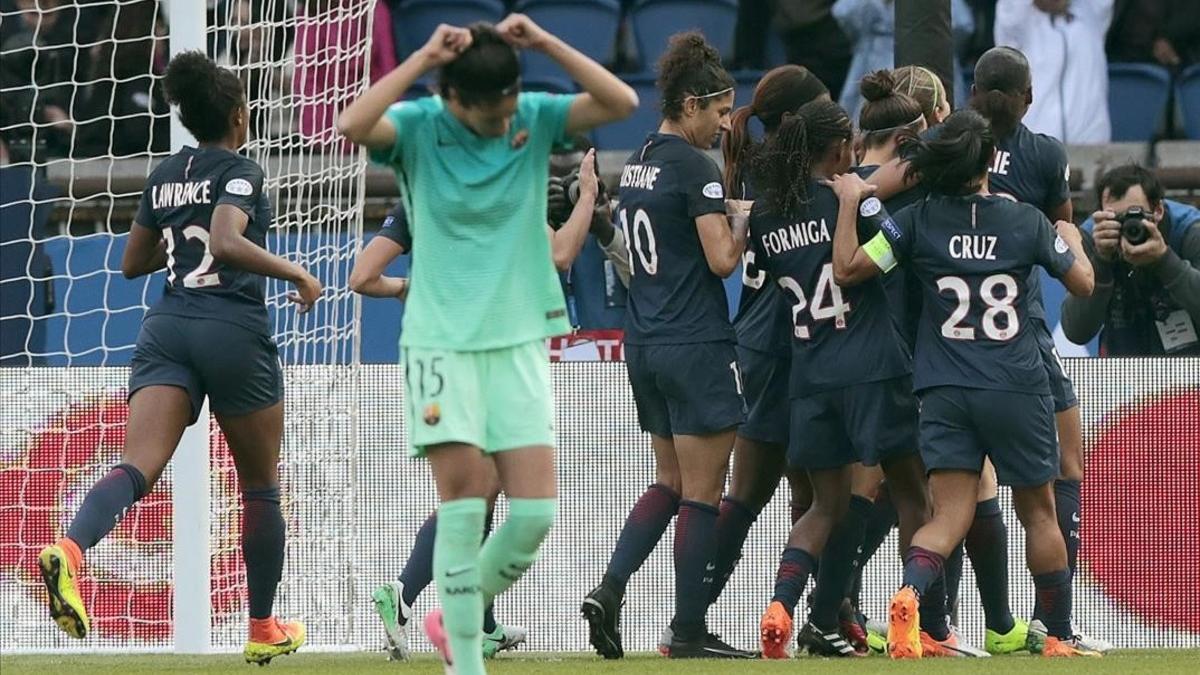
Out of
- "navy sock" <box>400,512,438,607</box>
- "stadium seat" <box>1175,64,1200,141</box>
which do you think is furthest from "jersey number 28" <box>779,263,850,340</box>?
"stadium seat" <box>1175,64,1200,141</box>

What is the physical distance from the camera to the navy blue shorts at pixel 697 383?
740 cm

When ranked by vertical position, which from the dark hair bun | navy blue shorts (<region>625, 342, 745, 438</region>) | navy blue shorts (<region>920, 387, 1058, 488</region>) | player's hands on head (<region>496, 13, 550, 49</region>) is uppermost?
the dark hair bun

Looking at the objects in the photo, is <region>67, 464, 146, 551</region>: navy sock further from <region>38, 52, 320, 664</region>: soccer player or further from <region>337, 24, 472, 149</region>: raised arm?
<region>337, 24, 472, 149</region>: raised arm

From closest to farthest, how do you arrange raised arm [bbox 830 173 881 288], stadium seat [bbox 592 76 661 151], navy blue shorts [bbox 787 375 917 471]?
raised arm [bbox 830 173 881 288], navy blue shorts [bbox 787 375 917 471], stadium seat [bbox 592 76 661 151]

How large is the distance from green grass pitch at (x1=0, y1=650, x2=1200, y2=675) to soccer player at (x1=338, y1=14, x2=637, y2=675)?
1.37 metres

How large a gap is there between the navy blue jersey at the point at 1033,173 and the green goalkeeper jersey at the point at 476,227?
247cm

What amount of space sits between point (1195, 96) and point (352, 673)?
8394mm

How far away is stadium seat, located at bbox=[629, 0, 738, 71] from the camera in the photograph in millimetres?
14055

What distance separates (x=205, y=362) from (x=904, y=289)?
242 cm

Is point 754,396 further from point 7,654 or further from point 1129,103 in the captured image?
A: point 1129,103

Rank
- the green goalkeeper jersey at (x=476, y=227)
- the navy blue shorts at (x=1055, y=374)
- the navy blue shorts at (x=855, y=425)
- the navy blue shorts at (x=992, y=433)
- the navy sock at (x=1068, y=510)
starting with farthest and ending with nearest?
the navy sock at (x=1068, y=510), the navy blue shorts at (x=1055, y=374), the navy blue shorts at (x=855, y=425), the navy blue shorts at (x=992, y=433), the green goalkeeper jersey at (x=476, y=227)

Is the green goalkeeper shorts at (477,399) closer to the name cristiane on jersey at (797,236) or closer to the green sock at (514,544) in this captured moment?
the green sock at (514,544)

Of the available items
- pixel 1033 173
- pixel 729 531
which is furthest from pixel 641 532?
pixel 1033 173

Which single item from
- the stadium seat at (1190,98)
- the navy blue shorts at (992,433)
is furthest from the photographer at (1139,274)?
the stadium seat at (1190,98)
